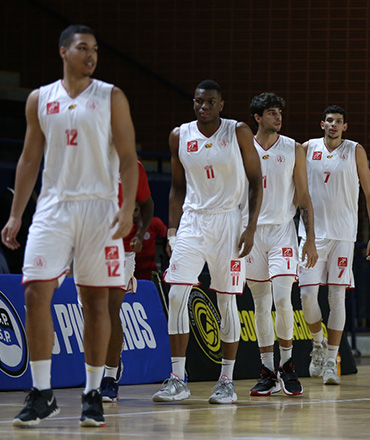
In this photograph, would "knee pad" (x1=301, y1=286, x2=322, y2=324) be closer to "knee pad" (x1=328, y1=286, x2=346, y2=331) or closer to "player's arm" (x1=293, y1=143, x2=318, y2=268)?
"knee pad" (x1=328, y1=286, x2=346, y2=331)

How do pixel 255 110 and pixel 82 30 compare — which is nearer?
pixel 82 30

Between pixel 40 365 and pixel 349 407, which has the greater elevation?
pixel 40 365

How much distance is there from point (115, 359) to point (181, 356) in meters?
0.45

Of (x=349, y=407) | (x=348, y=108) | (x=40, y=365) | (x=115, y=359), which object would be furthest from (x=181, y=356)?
(x=348, y=108)

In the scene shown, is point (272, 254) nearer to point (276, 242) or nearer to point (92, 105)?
point (276, 242)

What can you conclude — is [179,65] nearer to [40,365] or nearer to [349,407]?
[349,407]

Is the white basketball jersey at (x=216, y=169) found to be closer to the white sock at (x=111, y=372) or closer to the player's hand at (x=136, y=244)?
the player's hand at (x=136, y=244)

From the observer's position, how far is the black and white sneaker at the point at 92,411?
518cm

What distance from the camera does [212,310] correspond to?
29.9 feet

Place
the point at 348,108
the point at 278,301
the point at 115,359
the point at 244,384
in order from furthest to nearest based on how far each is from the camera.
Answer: the point at 348,108 < the point at 244,384 < the point at 278,301 < the point at 115,359

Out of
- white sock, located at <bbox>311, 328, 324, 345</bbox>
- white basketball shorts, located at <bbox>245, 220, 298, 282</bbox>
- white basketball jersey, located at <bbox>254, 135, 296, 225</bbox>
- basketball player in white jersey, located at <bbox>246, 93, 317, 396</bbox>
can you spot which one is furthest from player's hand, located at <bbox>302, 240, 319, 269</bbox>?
white sock, located at <bbox>311, 328, 324, 345</bbox>

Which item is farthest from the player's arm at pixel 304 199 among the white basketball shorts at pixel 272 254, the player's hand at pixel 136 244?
the player's hand at pixel 136 244

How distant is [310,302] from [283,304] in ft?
4.19

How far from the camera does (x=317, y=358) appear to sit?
9.27 m
